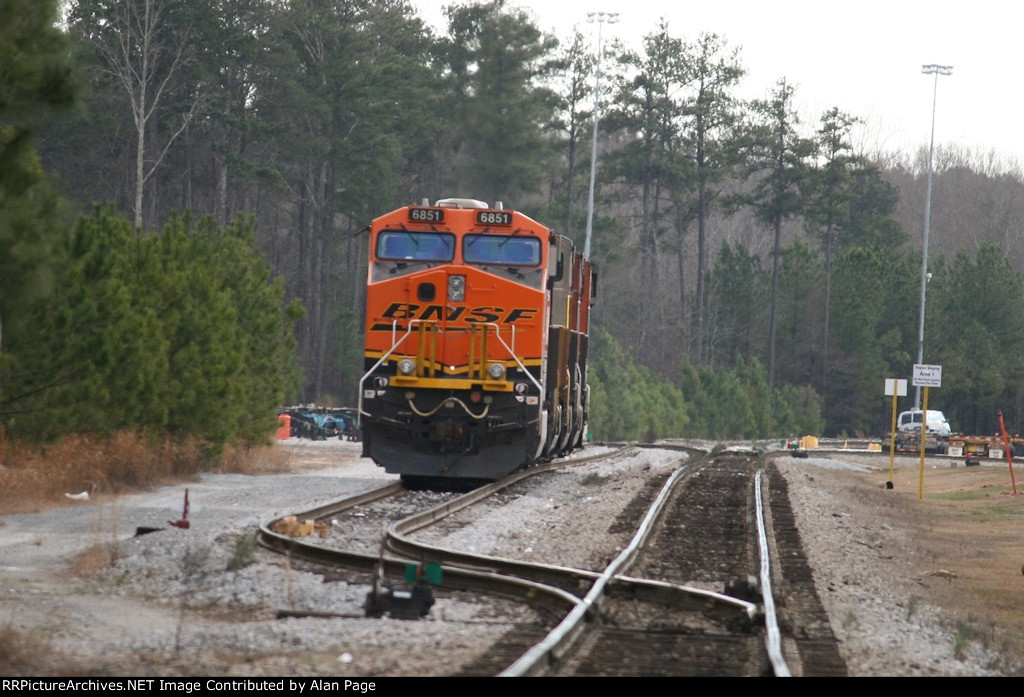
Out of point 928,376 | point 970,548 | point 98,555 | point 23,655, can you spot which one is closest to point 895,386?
point 928,376

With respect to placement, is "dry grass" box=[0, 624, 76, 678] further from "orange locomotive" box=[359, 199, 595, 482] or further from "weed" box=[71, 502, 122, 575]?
"orange locomotive" box=[359, 199, 595, 482]

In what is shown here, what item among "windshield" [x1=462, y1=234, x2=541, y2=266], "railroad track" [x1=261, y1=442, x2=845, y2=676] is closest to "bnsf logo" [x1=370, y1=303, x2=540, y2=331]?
"windshield" [x1=462, y1=234, x2=541, y2=266]

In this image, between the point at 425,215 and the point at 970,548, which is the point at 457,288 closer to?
the point at 425,215

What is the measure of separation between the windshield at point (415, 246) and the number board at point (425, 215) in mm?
198

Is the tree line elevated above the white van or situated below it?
above

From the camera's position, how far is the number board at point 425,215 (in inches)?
785

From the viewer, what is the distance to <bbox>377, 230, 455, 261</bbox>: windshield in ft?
65.2

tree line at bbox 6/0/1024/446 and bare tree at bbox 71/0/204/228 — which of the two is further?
tree line at bbox 6/0/1024/446

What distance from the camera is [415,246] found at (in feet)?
65.4

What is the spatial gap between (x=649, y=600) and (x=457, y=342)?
32.0 feet

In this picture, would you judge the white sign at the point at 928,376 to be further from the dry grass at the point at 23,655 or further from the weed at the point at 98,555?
the dry grass at the point at 23,655

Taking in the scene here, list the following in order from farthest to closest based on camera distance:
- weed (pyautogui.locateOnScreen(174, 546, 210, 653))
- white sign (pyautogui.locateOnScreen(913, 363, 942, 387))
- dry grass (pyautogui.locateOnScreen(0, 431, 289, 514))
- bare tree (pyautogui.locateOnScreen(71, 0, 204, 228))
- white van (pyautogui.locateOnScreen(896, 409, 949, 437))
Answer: white van (pyautogui.locateOnScreen(896, 409, 949, 437)) → bare tree (pyautogui.locateOnScreen(71, 0, 204, 228)) → white sign (pyautogui.locateOnScreen(913, 363, 942, 387)) → dry grass (pyautogui.locateOnScreen(0, 431, 289, 514)) → weed (pyautogui.locateOnScreen(174, 546, 210, 653))

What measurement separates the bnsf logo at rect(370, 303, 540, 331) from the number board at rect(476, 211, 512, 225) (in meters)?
1.31

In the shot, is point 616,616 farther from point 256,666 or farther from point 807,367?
point 807,367
